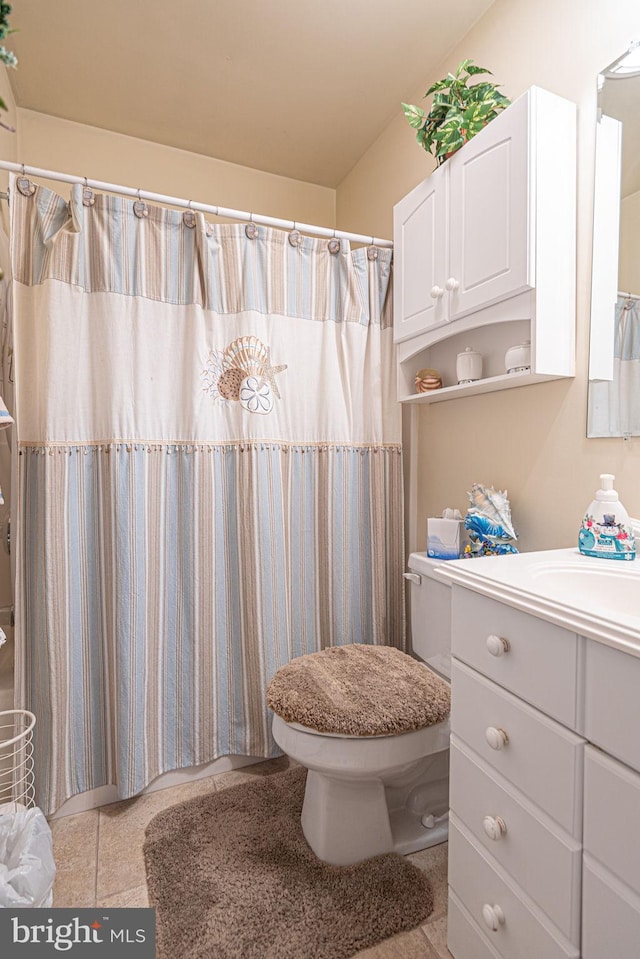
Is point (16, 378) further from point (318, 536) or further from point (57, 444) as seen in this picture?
point (318, 536)

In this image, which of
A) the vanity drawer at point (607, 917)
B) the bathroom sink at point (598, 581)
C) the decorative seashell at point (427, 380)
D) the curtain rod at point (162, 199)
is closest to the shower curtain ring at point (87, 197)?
the curtain rod at point (162, 199)

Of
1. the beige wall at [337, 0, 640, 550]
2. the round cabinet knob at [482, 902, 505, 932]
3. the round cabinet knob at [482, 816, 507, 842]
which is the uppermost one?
the beige wall at [337, 0, 640, 550]

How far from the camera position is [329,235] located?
1.80 meters

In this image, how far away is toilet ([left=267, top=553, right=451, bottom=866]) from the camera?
1194 millimetres

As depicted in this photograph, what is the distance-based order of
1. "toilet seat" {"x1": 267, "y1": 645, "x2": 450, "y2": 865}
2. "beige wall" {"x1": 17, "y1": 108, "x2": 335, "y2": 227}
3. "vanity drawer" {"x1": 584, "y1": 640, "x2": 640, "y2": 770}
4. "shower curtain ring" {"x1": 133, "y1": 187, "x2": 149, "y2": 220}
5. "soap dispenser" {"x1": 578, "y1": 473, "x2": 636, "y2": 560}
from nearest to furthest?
"vanity drawer" {"x1": 584, "y1": 640, "x2": 640, "y2": 770} < "soap dispenser" {"x1": 578, "y1": 473, "x2": 636, "y2": 560} < "toilet seat" {"x1": 267, "y1": 645, "x2": 450, "y2": 865} < "shower curtain ring" {"x1": 133, "y1": 187, "x2": 149, "y2": 220} < "beige wall" {"x1": 17, "y1": 108, "x2": 335, "y2": 227}

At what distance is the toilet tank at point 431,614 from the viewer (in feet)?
4.97

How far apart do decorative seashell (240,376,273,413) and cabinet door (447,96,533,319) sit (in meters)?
0.66

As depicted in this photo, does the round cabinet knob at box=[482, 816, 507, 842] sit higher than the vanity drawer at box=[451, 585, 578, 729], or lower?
lower

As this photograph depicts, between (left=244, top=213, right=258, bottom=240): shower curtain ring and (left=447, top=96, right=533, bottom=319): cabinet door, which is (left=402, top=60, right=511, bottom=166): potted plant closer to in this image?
(left=447, top=96, right=533, bottom=319): cabinet door

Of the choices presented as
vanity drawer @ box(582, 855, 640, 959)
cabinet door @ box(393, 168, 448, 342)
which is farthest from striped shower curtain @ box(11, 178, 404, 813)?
vanity drawer @ box(582, 855, 640, 959)

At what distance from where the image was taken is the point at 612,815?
68 cm

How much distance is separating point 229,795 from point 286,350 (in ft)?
4.93

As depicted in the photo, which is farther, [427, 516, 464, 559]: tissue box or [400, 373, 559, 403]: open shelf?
[427, 516, 464, 559]: tissue box

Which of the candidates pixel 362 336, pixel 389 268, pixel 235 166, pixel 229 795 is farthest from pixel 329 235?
pixel 229 795
